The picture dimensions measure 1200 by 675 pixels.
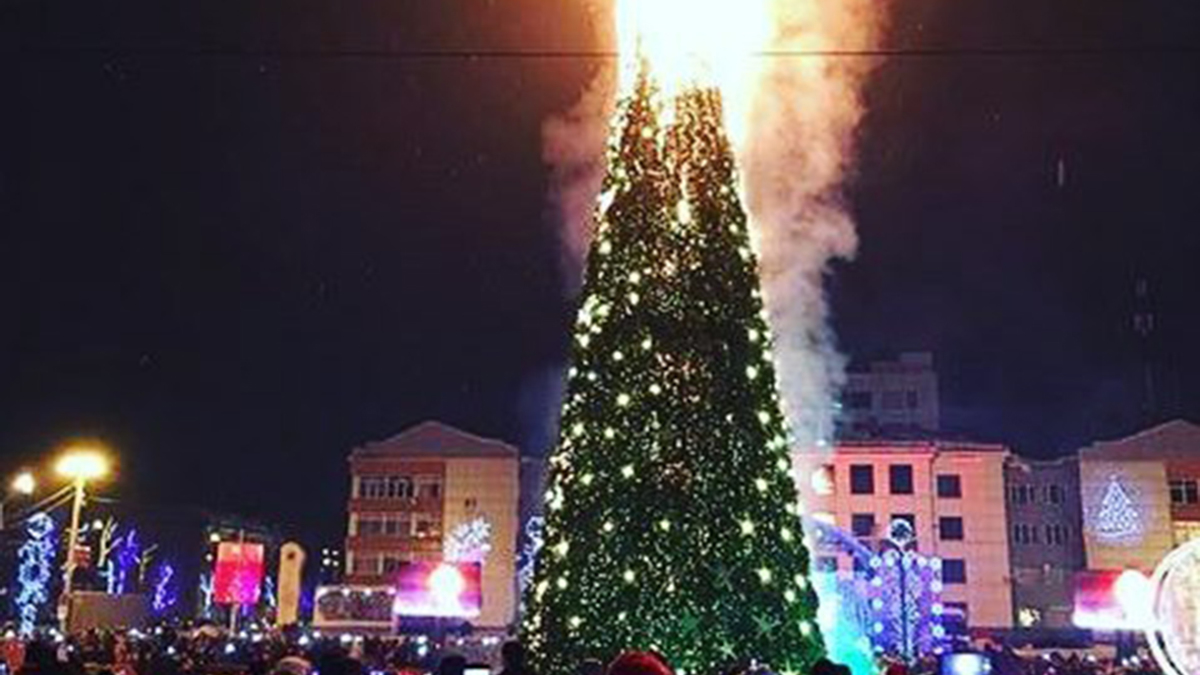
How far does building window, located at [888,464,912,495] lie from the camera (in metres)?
73.6

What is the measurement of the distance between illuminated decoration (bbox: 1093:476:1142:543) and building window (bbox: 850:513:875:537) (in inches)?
486

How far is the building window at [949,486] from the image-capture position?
241 feet

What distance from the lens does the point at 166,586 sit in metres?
102

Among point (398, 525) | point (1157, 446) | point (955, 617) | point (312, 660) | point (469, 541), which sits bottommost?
point (312, 660)

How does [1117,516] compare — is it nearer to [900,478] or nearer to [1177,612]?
[900,478]

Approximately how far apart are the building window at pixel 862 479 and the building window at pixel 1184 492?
54.6 feet

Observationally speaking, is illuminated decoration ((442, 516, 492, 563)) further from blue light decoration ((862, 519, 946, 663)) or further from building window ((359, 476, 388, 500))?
blue light decoration ((862, 519, 946, 663))

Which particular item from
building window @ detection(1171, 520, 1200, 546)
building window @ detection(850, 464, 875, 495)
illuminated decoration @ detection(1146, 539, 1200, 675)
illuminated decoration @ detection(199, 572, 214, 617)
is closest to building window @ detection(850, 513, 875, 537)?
building window @ detection(850, 464, 875, 495)

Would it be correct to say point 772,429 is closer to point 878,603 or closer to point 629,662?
point 629,662

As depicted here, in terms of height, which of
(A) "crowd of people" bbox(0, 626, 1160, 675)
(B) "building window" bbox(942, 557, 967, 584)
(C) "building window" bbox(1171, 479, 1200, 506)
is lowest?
(A) "crowd of people" bbox(0, 626, 1160, 675)

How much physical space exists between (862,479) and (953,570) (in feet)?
23.6

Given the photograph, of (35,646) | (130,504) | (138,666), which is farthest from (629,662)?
(130,504)

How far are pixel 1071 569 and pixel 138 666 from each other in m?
63.4

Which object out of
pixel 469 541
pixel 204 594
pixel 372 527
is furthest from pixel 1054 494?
pixel 204 594
